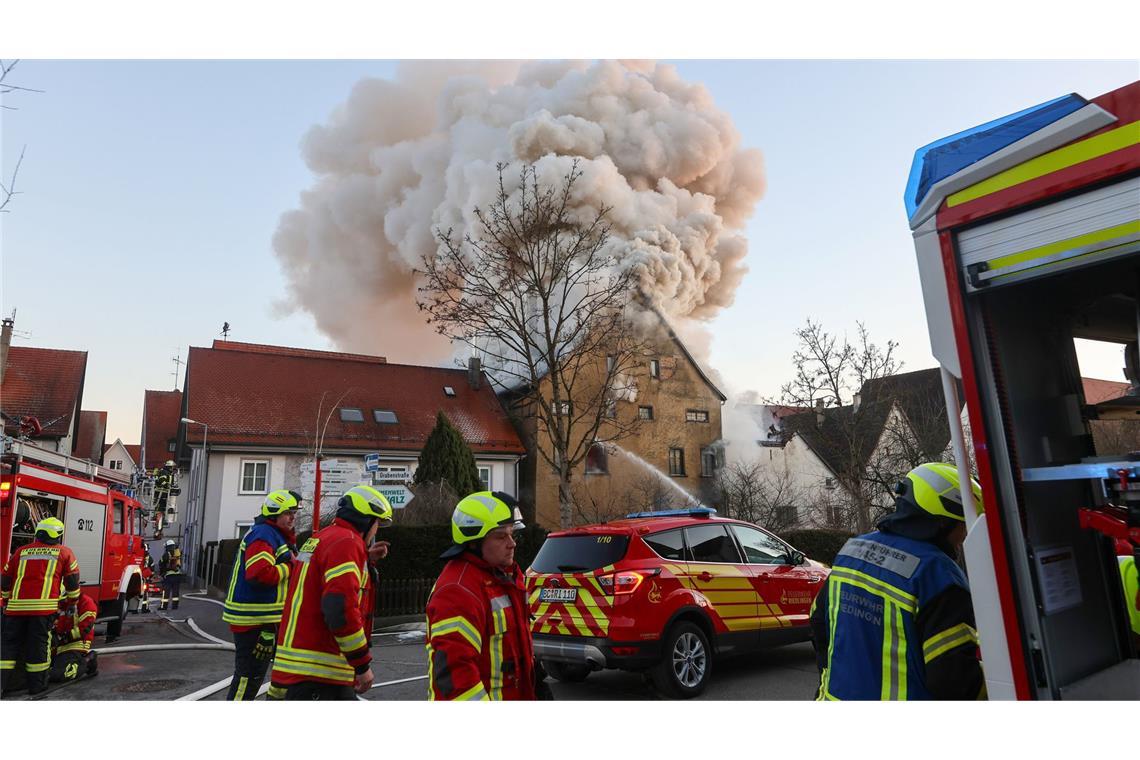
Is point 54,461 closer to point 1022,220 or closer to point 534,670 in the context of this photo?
point 534,670

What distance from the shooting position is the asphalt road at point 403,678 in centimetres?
652

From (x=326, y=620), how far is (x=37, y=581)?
5.14 metres

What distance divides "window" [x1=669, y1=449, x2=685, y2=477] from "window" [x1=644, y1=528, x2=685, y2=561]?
25.9 meters

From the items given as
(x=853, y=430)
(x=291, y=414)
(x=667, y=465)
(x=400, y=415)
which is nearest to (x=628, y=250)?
(x=667, y=465)

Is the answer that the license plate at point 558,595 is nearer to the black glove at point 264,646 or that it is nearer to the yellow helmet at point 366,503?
the black glove at point 264,646

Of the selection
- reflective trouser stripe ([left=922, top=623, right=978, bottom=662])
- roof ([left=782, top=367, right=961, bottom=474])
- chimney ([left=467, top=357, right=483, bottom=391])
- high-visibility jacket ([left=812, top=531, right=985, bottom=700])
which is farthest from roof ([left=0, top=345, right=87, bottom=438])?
reflective trouser stripe ([left=922, top=623, right=978, bottom=662])

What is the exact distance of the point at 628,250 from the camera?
34.2 metres

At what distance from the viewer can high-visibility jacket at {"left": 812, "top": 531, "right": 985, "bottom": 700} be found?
2393 millimetres

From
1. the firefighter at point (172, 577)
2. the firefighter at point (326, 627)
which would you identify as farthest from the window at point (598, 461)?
the firefighter at point (326, 627)

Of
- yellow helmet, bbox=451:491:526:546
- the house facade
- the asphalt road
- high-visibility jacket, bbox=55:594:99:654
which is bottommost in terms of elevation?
the asphalt road

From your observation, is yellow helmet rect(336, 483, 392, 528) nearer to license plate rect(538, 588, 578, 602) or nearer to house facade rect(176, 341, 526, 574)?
license plate rect(538, 588, 578, 602)

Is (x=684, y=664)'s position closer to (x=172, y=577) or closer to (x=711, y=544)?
(x=711, y=544)

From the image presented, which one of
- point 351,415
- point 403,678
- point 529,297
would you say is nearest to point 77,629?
point 403,678

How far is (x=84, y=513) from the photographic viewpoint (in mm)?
10008
